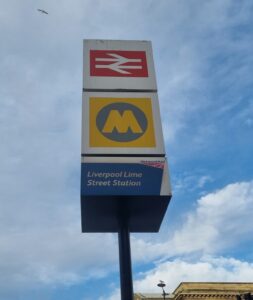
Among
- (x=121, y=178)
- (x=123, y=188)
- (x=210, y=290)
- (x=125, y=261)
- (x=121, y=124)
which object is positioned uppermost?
(x=210, y=290)

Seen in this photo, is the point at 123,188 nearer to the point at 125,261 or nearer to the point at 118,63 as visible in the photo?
the point at 125,261

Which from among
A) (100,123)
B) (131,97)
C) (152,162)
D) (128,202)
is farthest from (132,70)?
(128,202)

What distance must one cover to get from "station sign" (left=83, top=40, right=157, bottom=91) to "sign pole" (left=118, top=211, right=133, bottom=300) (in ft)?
17.5

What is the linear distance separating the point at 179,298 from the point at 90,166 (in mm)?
45066

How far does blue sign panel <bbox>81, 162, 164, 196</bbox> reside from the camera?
13727 mm

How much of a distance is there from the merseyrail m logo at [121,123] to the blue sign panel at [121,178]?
2.96 ft

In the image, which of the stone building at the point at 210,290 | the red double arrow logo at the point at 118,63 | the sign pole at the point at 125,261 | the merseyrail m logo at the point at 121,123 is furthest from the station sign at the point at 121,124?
the stone building at the point at 210,290

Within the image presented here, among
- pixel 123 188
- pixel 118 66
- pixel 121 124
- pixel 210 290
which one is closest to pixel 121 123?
pixel 121 124

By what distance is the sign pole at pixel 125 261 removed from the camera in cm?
1331

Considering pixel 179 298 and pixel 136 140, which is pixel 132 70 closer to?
pixel 136 140

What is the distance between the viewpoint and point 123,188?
1382 cm

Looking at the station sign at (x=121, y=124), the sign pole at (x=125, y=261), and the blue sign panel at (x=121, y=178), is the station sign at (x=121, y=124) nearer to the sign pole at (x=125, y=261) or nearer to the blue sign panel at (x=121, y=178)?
the blue sign panel at (x=121, y=178)

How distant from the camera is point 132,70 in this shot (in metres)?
17.2

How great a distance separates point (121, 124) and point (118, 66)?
10.3 ft
